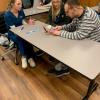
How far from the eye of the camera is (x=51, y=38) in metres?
1.94

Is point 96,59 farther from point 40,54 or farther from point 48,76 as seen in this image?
point 40,54

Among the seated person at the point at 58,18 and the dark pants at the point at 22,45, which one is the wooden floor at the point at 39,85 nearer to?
the seated person at the point at 58,18

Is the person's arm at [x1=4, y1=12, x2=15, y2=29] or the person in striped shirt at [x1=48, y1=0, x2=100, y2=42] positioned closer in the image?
the person in striped shirt at [x1=48, y1=0, x2=100, y2=42]

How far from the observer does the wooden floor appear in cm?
204

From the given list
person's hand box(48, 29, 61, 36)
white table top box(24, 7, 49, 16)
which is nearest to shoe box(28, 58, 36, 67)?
person's hand box(48, 29, 61, 36)

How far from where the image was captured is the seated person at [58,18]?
241 centimetres

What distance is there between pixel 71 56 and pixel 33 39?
24.5 inches

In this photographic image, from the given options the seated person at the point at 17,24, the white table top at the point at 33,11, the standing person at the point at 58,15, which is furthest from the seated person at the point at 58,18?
the white table top at the point at 33,11

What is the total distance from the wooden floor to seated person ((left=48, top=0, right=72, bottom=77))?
93 millimetres

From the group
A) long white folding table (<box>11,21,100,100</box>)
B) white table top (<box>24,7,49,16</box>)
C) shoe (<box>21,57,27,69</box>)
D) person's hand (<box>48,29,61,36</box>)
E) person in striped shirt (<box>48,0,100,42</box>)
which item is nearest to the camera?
long white folding table (<box>11,21,100,100</box>)

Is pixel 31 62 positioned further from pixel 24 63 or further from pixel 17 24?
pixel 17 24

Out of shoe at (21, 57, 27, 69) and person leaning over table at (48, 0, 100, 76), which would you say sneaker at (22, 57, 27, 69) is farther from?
person leaning over table at (48, 0, 100, 76)

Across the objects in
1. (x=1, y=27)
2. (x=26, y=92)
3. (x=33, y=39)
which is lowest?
(x=26, y=92)

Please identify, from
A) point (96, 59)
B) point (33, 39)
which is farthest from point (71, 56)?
point (33, 39)
